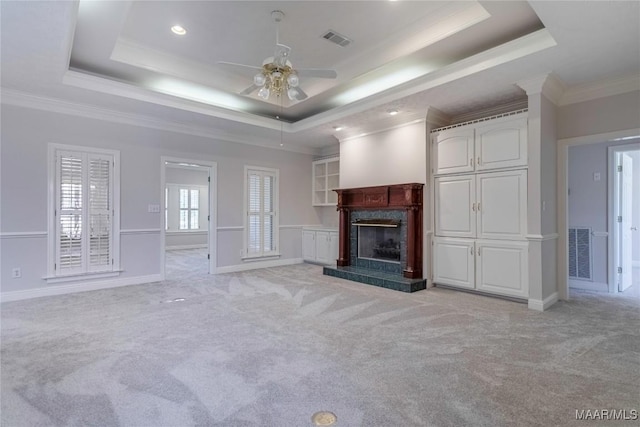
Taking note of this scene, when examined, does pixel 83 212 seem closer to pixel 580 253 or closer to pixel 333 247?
pixel 333 247

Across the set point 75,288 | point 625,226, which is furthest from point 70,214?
point 625,226

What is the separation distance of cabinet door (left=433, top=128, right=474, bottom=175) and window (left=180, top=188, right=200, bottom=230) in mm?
8734

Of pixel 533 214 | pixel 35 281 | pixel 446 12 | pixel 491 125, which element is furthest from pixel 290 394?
pixel 35 281

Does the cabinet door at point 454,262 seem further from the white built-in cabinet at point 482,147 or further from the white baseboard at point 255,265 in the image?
the white baseboard at point 255,265

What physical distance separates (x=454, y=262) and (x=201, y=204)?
9059 millimetres

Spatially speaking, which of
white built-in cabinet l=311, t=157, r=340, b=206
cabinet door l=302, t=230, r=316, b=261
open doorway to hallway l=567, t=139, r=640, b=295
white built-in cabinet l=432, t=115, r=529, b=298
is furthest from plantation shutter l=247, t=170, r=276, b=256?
open doorway to hallway l=567, t=139, r=640, b=295

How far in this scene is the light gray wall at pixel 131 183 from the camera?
14.3ft

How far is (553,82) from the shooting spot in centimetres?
389

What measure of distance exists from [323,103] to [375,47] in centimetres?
184

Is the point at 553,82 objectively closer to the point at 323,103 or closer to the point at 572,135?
the point at 572,135

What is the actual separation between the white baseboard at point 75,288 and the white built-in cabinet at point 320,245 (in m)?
3.15

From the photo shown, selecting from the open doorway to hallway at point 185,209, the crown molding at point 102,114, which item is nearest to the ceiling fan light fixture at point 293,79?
the crown molding at point 102,114

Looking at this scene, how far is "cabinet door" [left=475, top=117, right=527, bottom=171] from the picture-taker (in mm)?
4141

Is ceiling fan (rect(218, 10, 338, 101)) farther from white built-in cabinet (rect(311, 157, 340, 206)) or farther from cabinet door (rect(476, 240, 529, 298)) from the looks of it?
white built-in cabinet (rect(311, 157, 340, 206))
